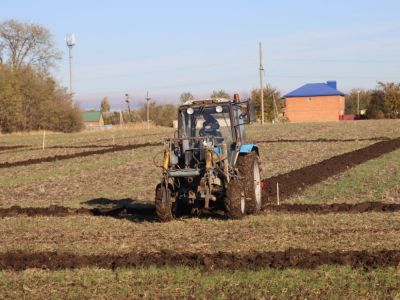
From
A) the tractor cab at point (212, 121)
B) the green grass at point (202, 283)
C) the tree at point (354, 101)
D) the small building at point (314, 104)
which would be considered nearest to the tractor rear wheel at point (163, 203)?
the tractor cab at point (212, 121)

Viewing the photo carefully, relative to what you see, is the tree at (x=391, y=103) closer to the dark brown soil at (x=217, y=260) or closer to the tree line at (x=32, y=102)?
the tree line at (x=32, y=102)

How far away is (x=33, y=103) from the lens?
240 ft

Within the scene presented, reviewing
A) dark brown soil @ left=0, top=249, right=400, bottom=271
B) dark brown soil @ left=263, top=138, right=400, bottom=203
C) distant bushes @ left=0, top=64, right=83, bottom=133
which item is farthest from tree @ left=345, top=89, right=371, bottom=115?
dark brown soil @ left=0, top=249, right=400, bottom=271

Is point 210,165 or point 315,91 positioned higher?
point 315,91

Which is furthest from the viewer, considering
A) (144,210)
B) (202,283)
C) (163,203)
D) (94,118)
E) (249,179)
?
(94,118)

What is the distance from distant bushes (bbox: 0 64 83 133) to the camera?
69.0 meters

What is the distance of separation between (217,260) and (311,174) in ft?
38.6

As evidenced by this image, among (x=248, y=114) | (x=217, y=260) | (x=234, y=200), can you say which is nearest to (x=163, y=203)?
Answer: (x=234, y=200)

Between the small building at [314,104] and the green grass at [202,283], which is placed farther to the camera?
the small building at [314,104]

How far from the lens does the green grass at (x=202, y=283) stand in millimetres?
6953

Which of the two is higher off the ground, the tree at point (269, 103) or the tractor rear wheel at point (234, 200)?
the tree at point (269, 103)

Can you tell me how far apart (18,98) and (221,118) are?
2366 inches

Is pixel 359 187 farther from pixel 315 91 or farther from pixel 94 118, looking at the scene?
pixel 94 118

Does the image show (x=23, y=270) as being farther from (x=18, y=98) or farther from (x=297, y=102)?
(x=297, y=102)
